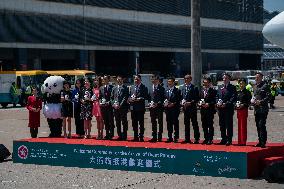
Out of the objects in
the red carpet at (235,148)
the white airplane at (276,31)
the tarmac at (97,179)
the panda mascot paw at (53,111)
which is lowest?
the tarmac at (97,179)

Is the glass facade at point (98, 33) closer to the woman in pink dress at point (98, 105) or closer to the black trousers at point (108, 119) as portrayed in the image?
the woman in pink dress at point (98, 105)

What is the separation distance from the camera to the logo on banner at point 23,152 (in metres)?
16.8

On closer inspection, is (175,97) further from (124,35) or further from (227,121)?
(124,35)

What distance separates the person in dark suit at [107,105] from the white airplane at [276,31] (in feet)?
19.0

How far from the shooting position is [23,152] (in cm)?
1683

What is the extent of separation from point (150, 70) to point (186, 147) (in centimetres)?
8192

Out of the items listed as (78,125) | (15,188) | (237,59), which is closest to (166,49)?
(237,59)

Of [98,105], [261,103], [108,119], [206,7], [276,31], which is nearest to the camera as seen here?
[276,31]

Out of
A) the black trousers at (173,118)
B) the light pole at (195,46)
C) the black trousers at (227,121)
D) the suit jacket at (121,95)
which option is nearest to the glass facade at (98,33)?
the light pole at (195,46)

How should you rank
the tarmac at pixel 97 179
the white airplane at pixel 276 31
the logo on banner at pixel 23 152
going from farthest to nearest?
the logo on banner at pixel 23 152 → the white airplane at pixel 276 31 → the tarmac at pixel 97 179

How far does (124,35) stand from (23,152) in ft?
224

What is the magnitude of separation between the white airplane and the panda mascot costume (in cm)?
782

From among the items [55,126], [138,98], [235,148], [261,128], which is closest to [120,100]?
[138,98]

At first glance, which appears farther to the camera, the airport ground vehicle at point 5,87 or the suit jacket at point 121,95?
the airport ground vehicle at point 5,87
